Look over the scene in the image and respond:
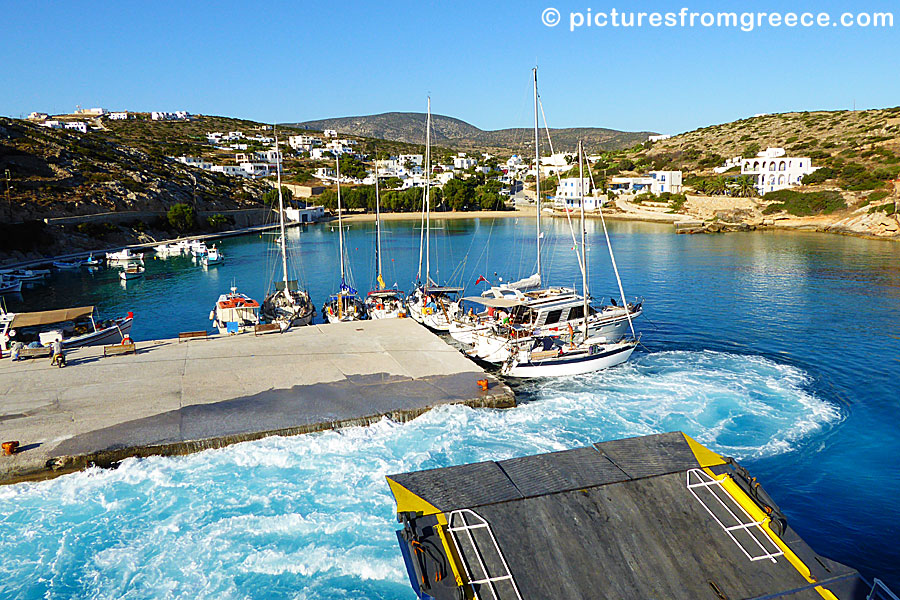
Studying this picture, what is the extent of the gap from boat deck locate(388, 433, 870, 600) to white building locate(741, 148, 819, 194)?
10785 cm

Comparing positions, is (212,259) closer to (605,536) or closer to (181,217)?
(181,217)

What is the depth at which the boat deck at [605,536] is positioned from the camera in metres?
8.94

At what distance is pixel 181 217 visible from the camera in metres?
86.0

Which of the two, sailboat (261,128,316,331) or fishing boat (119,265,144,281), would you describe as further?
fishing boat (119,265,144,281)

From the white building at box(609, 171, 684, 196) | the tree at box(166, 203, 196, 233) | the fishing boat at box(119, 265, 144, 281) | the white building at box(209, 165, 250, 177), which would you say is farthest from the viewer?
the white building at box(209, 165, 250, 177)

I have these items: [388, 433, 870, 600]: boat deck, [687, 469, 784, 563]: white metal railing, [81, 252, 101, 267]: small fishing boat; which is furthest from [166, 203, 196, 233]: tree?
[687, 469, 784, 563]: white metal railing

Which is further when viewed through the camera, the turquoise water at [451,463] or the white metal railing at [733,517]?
the turquoise water at [451,463]

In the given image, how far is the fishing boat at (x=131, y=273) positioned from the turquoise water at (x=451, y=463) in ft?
68.9

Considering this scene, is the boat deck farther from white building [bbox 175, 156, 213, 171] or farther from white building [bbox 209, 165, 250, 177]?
white building [bbox 175, 156, 213, 171]

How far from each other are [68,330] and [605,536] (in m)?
27.1

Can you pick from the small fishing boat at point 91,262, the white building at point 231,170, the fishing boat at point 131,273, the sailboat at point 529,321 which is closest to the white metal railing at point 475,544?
the sailboat at point 529,321

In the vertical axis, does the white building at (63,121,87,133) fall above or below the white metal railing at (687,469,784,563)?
above

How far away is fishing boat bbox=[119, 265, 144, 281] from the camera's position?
5481 centimetres

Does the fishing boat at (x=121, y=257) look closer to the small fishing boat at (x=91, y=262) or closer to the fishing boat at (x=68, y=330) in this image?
the small fishing boat at (x=91, y=262)
